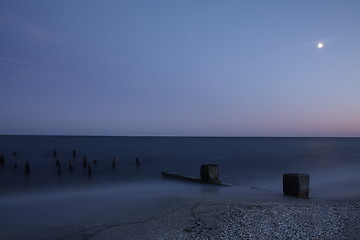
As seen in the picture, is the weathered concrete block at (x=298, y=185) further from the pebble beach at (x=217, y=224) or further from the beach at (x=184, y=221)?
the pebble beach at (x=217, y=224)

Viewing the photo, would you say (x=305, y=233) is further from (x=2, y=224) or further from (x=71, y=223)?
(x=2, y=224)

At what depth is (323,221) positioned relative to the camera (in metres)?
8.86

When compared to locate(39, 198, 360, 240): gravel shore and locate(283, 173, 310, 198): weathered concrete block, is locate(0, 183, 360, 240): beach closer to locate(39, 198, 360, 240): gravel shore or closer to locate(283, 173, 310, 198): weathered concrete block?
locate(39, 198, 360, 240): gravel shore

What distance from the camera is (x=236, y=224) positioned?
849 centimetres

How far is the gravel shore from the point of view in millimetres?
7750

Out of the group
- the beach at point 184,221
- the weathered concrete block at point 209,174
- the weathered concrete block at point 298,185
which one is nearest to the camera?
the beach at point 184,221

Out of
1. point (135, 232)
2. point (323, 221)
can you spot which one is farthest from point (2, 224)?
point (323, 221)

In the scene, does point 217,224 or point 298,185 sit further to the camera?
point 298,185

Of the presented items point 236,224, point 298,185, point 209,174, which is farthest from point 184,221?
point 209,174

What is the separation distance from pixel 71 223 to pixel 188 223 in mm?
4230

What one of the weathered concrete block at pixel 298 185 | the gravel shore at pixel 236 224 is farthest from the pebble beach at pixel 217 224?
the weathered concrete block at pixel 298 185

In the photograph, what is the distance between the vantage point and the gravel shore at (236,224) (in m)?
7.75

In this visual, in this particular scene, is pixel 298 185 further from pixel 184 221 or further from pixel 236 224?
pixel 184 221

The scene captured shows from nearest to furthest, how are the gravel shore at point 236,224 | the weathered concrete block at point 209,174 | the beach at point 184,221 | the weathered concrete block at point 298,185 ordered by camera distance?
the gravel shore at point 236,224
the beach at point 184,221
the weathered concrete block at point 298,185
the weathered concrete block at point 209,174
